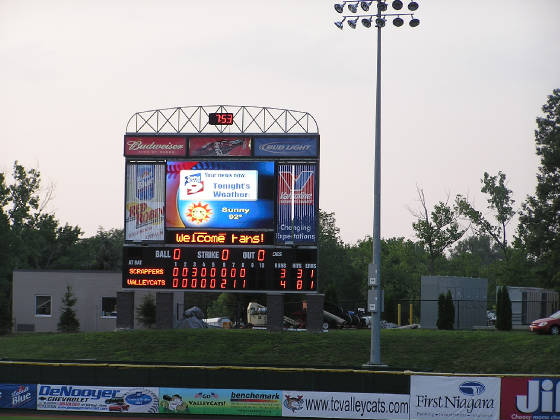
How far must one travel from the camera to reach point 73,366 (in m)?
26.7

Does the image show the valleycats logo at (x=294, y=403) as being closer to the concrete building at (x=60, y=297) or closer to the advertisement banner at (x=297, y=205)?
the advertisement banner at (x=297, y=205)

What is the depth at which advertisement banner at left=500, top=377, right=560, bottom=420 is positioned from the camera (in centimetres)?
2436

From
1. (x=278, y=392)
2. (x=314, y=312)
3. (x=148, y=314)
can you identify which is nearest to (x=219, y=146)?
(x=314, y=312)

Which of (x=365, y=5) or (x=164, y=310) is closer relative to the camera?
(x=365, y=5)

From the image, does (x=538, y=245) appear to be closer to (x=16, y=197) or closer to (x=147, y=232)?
(x=147, y=232)

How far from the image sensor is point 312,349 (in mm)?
35625

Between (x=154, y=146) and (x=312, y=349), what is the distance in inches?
425

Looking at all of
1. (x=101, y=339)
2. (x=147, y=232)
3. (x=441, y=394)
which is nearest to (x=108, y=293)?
(x=101, y=339)

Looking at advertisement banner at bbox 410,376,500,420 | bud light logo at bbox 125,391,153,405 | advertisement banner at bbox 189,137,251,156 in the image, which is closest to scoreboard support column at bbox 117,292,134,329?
advertisement banner at bbox 189,137,251,156

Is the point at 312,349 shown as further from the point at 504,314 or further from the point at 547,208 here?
the point at 547,208

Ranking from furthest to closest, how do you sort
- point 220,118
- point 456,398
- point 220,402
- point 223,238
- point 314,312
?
point 220,118 → point 314,312 → point 223,238 → point 220,402 → point 456,398

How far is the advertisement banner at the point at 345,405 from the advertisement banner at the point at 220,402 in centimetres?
45

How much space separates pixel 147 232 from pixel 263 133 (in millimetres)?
6365

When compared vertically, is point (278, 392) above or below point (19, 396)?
above
